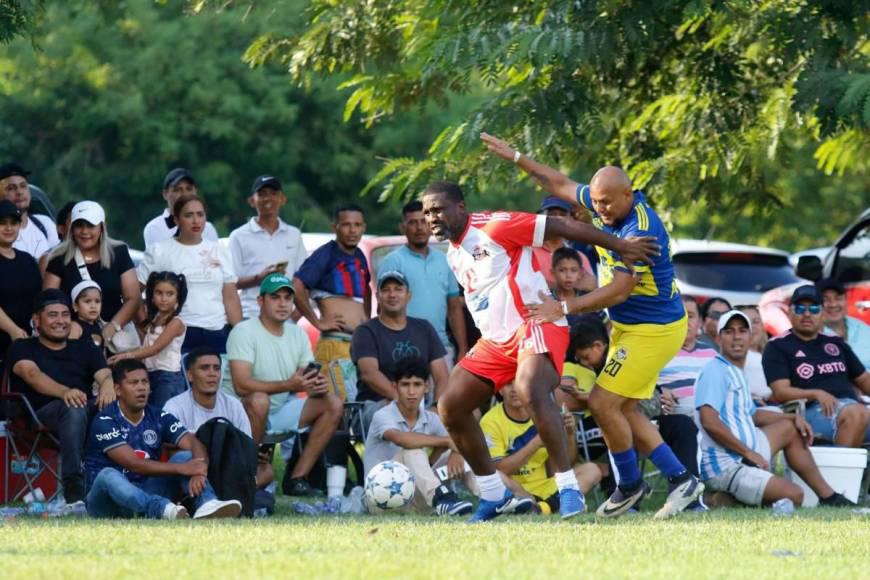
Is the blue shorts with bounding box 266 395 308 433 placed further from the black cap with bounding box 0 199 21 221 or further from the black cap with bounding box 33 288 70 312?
the black cap with bounding box 0 199 21 221

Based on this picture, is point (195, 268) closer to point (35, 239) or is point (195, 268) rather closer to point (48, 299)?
point (35, 239)

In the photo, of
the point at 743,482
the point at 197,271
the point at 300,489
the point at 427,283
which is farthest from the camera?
the point at 427,283

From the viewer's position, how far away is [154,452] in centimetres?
1196

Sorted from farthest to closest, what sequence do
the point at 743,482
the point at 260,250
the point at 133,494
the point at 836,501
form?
the point at 260,250, the point at 836,501, the point at 743,482, the point at 133,494

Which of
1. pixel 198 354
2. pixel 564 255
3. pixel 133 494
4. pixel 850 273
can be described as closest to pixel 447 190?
pixel 198 354

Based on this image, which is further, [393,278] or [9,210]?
[393,278]

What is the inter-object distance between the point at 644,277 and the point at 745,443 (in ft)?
9.09

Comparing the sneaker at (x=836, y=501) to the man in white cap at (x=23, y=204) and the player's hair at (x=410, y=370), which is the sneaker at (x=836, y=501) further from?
the man in white cap at (x=23, y=204)

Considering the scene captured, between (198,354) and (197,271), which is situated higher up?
(197,271)

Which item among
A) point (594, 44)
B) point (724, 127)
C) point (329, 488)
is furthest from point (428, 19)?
point (329, 488)

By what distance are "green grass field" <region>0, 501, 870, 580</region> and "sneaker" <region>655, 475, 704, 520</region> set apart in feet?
0.29

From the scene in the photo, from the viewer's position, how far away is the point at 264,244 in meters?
15.0

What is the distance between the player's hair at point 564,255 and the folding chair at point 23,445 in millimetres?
4166

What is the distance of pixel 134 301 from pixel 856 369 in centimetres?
584
